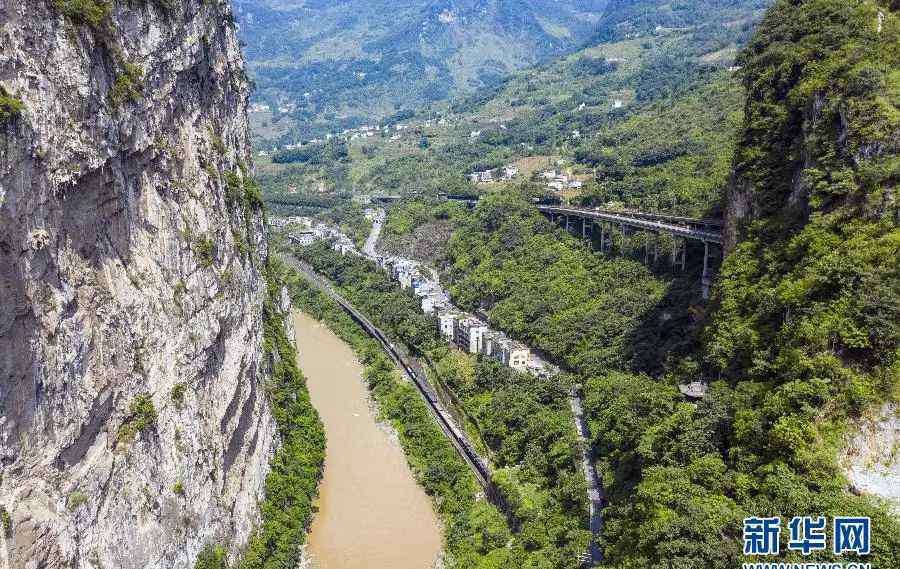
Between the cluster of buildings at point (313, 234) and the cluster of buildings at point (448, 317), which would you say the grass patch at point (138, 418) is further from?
the cluster of buildings at point (313, 234)

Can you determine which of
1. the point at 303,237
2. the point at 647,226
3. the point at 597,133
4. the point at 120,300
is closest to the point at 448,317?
the point at 647,226

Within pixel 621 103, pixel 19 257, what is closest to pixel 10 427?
pixel 19 257

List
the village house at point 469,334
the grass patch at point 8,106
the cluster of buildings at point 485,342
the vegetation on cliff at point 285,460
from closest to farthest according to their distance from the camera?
the grass patch at point 8,106
the vegetation on cliff at point 285,460
the cluster of buildings at point 485,342
the village house at point 469,334

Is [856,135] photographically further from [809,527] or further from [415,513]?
[415,513]

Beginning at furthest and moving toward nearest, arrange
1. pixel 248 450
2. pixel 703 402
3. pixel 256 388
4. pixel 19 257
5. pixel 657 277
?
pixel 657 277 → pixel 256 388 → pixel 248 450 → pixel 703 402 → pixel 19 257

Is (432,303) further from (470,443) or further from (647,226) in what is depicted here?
(470,443)

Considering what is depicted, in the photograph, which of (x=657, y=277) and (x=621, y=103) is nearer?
(x=657, y=277)

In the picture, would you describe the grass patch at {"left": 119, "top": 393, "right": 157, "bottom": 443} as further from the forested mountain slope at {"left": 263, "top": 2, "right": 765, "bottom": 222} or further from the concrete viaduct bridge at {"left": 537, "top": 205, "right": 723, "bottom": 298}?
the forested mountain slope at {"left": 263, "top": 2, "right": 765, "bottom": 222}

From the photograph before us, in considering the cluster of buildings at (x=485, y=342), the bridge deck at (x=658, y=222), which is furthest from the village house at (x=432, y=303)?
the bridge deck at (x=658, y=222)
